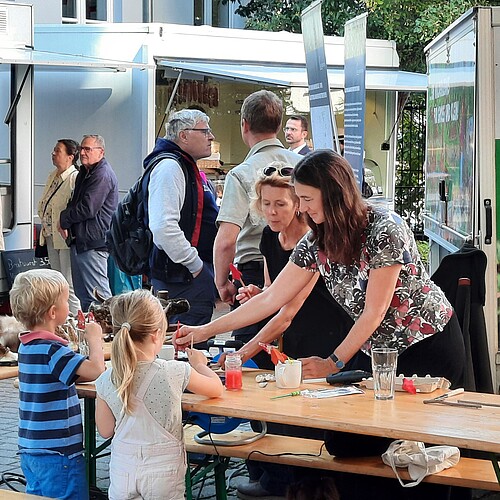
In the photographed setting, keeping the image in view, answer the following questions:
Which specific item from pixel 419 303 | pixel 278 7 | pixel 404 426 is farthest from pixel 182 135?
pixel 278 7

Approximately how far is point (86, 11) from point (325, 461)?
1353cm

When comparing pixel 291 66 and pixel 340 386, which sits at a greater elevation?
pixel 291 66

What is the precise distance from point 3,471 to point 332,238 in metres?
2.73

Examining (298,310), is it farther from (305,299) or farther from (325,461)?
(325,461)

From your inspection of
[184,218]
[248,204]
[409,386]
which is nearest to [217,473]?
[409,386]

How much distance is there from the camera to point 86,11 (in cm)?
1691

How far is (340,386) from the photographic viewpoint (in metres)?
4.38

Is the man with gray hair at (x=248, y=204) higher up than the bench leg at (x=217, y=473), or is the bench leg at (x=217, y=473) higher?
the man with gray hair at (x=248, y=204)

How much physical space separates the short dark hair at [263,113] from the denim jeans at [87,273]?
4320mm

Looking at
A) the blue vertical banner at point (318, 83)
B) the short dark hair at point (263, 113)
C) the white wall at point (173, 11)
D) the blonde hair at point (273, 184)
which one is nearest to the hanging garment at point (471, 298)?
the blonde hair at point (273, 184)

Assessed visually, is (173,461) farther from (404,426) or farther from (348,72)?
(348,72)

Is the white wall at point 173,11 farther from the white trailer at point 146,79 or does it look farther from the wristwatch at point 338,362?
the wristwatch at point 338,362

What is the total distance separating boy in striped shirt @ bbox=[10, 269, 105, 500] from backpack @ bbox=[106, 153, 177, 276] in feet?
7.15

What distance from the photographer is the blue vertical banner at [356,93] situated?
717 cm
